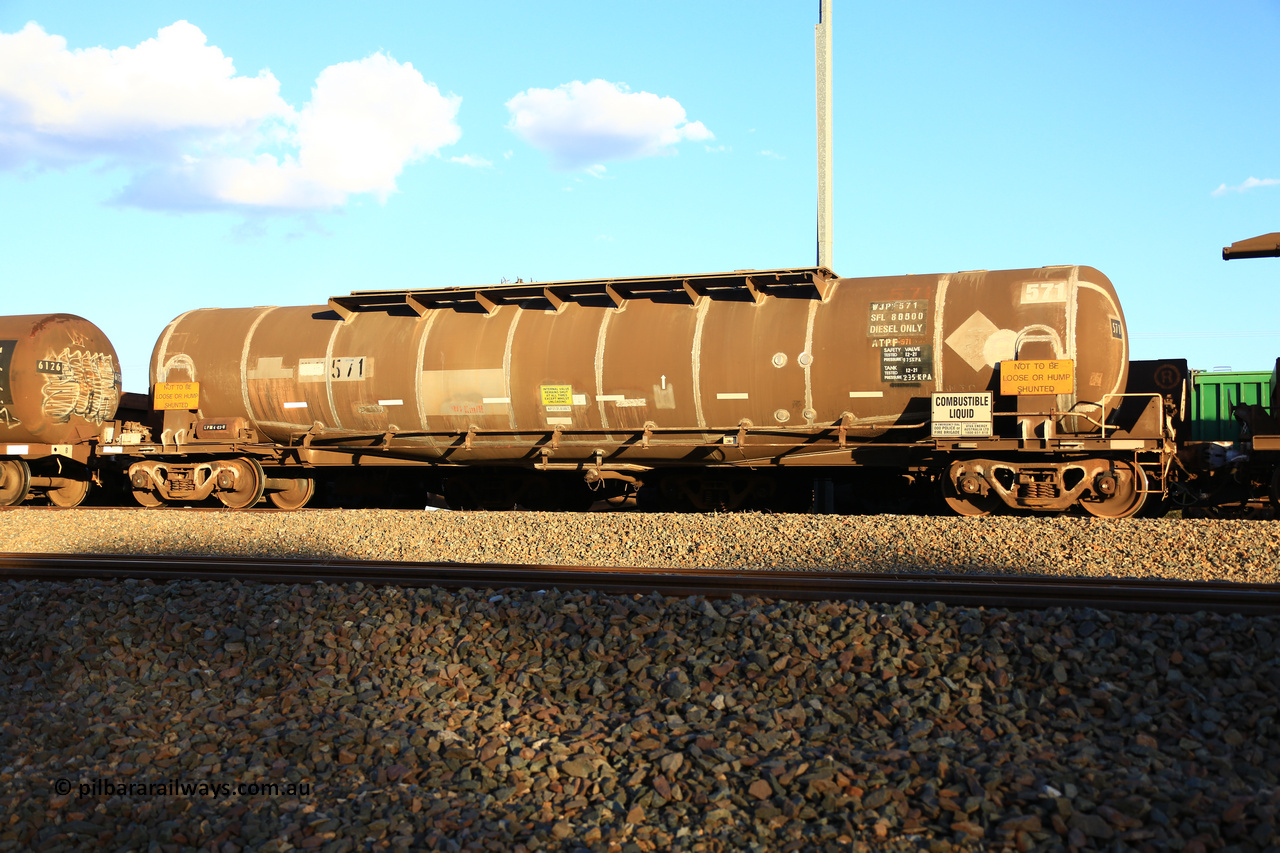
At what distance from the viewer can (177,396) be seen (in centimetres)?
1466

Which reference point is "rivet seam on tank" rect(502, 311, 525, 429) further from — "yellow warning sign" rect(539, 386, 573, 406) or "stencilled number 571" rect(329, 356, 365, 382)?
"stencilled number 571" rect(329, 356, 365, 382)

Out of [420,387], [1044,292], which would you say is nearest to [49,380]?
[420,387]

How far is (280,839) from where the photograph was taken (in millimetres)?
3564

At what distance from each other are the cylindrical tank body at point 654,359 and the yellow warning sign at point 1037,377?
0.42 ft

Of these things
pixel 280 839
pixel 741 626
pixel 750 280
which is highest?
pixel 750 280

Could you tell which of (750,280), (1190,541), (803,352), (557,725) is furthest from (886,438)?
(557,725)

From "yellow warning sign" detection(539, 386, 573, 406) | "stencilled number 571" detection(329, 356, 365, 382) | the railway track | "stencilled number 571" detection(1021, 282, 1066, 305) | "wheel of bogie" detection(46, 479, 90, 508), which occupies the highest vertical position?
"stencilled number 571" detection(1021, 282, 1066, 305)

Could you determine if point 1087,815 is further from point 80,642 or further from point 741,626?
point 80,642

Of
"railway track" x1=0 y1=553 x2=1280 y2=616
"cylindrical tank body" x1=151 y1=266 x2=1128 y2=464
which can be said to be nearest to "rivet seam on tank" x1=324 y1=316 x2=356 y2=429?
"cylindrical tank body" x1=151 y1=266 x2=1128 y2=464

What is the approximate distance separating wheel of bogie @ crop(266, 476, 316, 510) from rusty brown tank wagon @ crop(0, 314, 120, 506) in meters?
3.68

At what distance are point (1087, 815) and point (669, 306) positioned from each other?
9.90m

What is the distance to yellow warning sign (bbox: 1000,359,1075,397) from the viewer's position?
425 inches

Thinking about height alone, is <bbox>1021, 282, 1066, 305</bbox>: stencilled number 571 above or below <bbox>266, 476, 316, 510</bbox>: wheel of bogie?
above

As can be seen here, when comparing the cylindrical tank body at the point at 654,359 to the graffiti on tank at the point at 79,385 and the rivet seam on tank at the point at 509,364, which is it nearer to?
the rivet seam on tank at the point at 509,364
